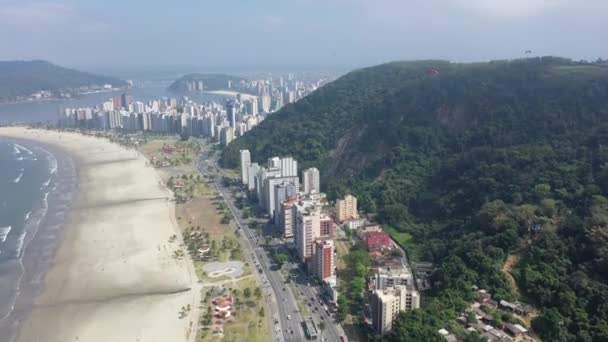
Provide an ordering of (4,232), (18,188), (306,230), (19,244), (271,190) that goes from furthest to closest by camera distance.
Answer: (18,188), (271,190), (4,232), (19,244), (306,230)

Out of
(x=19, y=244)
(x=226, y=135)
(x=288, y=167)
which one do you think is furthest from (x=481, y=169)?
(x=226, y=135)

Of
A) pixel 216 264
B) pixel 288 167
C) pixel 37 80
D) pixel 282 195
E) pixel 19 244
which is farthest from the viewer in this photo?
pixel 37 80

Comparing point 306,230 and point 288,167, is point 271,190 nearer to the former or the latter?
point 288,167

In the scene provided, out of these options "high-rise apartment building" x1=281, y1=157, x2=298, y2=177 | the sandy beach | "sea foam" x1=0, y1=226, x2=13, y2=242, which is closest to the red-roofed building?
the sandy beach

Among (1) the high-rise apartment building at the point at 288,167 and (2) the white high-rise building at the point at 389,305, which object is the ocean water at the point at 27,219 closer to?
(2) the white high-rise building at the point at 389,305

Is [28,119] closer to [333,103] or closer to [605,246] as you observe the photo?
[333,103]

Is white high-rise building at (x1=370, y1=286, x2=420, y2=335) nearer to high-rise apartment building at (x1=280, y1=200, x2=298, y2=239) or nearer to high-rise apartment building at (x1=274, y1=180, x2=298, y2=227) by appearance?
high-rise apartment building at (x1=280, y1=200, x2=298, y2=239)

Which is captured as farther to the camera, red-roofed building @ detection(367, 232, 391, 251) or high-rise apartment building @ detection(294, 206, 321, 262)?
red-roofed building @ detection(367, 232, 391, 251)
